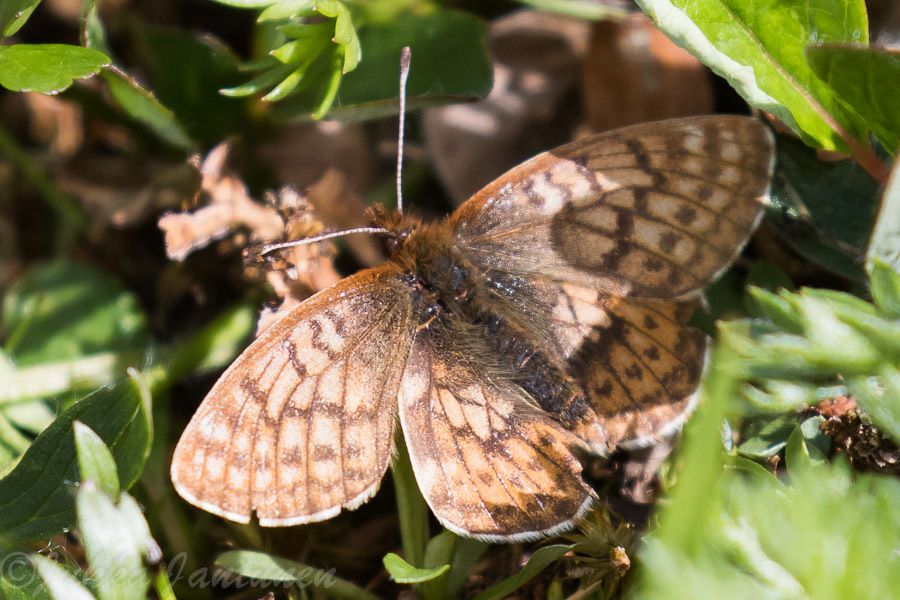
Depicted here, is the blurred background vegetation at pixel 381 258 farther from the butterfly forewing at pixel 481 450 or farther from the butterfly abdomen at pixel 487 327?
the butterfly abdomen at pixel 487 327

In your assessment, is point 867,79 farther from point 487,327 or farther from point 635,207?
point 487,327

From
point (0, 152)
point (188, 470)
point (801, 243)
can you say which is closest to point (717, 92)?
point (801, 243)

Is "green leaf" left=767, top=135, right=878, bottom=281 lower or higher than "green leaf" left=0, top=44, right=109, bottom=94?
lower

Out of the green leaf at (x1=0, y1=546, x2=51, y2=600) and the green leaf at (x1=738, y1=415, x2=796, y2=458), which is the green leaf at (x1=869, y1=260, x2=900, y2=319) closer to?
the green leaf at (x1=738, y1=415, x2=796, y2=458)

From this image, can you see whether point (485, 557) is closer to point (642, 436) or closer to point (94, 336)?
point (642, 436)

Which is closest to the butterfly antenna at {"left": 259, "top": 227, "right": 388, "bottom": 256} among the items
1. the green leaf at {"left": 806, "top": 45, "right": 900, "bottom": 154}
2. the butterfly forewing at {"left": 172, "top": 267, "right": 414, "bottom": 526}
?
the butterfly forewing at {"left": 172, "top": 267, "right": 414, "bottom": 526}
